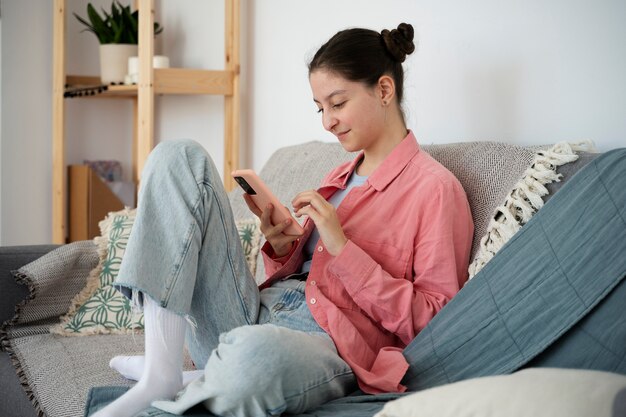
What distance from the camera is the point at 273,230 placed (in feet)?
5.54

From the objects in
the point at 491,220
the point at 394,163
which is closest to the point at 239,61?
the point at 394,163

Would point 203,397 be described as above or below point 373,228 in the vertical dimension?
below

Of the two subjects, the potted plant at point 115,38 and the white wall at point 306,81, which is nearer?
the white wall at point 306,81

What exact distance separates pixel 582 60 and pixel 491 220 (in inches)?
15.6

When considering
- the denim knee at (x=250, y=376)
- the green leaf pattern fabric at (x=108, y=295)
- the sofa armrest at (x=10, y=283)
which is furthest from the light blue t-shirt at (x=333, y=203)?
the sofa armrest at (x=10, y=283)

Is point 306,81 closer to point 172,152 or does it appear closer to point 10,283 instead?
point 10,283

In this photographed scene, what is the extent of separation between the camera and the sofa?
1231 millimetres

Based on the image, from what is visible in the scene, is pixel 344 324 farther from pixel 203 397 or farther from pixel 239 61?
pixel 239 61

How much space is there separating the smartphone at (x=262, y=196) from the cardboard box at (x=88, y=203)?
194cm

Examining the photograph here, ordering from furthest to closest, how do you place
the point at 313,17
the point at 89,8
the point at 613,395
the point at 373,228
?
the point at 89,8
the point at 313,17
the point at 373,228
the point at 613,395

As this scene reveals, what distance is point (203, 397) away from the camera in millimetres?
1209

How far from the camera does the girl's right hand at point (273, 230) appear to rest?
1684 millimetres

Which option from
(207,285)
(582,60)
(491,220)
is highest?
(582,60)

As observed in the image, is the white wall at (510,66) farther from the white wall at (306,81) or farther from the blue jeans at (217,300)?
the blue jeans at (217,300)
